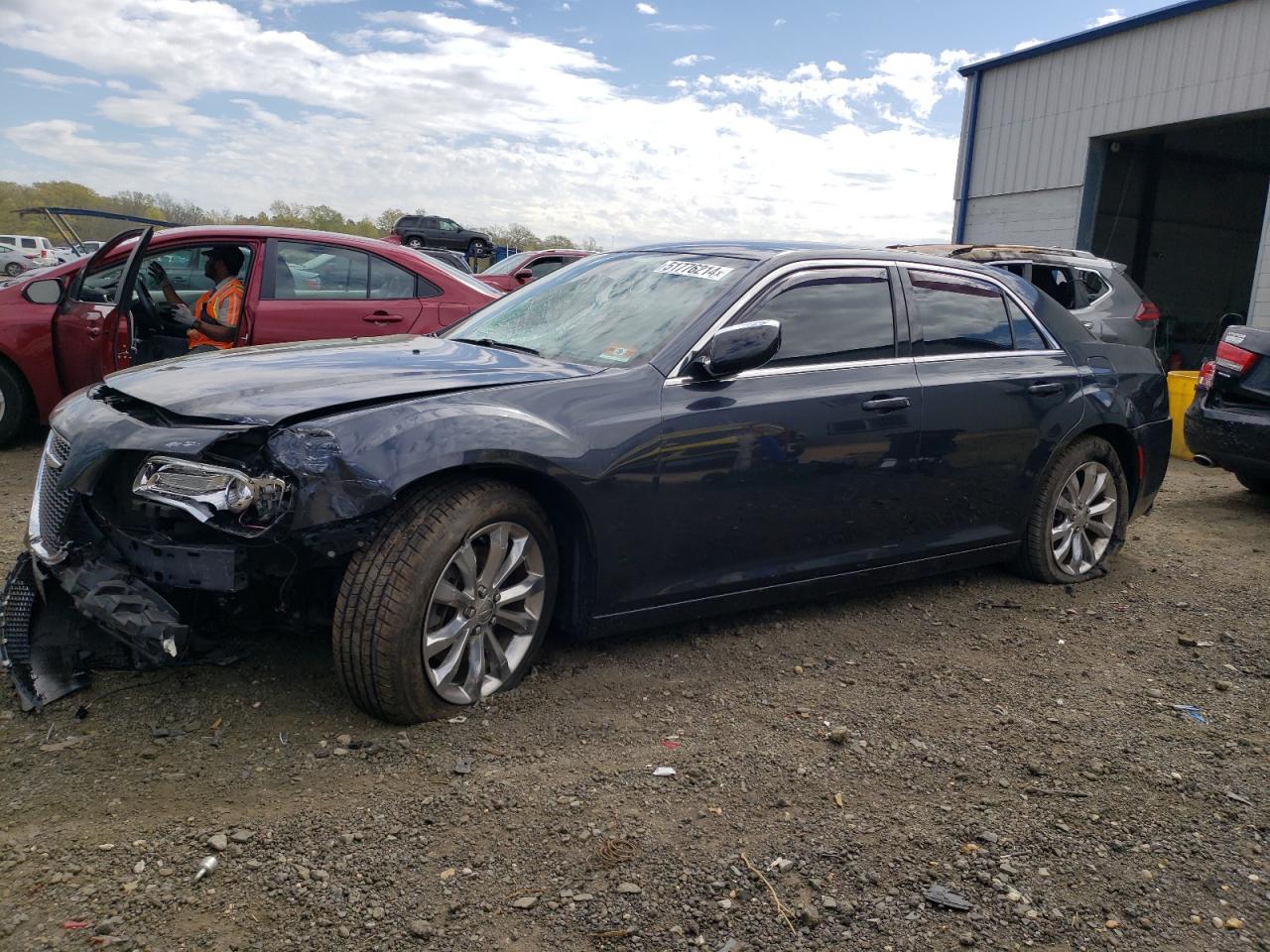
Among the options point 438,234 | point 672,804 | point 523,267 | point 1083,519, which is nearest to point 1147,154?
point 523,267

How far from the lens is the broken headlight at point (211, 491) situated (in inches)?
119

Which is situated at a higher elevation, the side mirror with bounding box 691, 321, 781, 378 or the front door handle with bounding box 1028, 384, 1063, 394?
the side mirror with bounding box 691, 321, 781, 378

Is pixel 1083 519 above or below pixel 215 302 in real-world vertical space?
below

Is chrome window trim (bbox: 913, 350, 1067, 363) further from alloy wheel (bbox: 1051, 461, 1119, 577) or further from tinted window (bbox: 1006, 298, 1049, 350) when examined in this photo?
alloy wheel (bbox: 1051, 461, 1119, 577)

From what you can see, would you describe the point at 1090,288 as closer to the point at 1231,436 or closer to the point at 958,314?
the point at 1231,436

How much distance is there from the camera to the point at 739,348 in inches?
145

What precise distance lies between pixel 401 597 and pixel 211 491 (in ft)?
2.08

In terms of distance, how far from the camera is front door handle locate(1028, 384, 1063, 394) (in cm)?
484

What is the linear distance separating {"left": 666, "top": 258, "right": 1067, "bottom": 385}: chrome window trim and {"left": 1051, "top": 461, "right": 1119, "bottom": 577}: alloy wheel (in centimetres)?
68

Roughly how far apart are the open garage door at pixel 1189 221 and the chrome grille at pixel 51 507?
19325 millimetres

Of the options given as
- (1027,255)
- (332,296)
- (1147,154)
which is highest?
(1147,154)

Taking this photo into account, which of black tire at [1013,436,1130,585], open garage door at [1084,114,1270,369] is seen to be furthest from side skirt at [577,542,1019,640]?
open garage door at [1084,114,1270,369]

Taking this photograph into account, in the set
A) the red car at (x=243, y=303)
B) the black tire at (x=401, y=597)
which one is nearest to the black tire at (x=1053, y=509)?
the black tire at (x=401, y=597)

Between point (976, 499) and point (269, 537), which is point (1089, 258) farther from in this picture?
point (269, 537)
